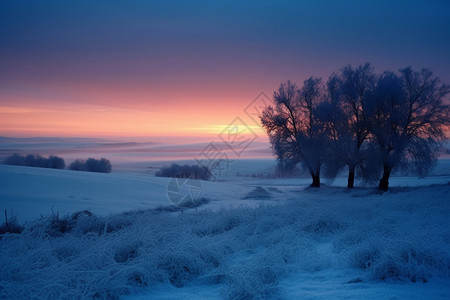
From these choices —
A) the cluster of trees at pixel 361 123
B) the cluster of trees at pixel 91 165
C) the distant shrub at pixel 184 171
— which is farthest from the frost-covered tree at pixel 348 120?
the cluster of trees at pixel 91 165

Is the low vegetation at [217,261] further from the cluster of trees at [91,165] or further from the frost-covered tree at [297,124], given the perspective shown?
the cluster of trees at [91,165]

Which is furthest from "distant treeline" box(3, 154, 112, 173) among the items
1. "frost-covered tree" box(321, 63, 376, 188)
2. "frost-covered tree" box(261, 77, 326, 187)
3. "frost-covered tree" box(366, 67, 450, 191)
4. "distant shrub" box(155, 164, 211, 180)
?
"frost-covered tree" box(366, 67, 450, 191)

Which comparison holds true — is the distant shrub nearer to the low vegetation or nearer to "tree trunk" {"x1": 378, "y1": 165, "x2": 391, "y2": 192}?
"tree trunk" {"x1": 378, "y1": 165, "x2": 391, "y2": 192}

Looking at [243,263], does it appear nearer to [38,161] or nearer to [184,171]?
[184,171]

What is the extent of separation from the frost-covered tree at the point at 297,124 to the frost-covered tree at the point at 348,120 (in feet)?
3.73

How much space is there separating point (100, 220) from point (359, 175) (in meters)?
18.1

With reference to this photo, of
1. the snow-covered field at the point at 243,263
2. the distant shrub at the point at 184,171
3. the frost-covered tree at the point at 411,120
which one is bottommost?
the distant shrub at the point at 184,171

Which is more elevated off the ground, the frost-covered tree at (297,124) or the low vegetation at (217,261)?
the frost-covered tree at (297,124)

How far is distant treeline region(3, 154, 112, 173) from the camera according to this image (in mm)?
33672

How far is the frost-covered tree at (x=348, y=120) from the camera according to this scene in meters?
19.9

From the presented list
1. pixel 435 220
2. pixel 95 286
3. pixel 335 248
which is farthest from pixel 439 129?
pixel 95 286

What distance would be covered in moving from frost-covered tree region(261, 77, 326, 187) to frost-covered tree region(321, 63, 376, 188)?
3.73ft

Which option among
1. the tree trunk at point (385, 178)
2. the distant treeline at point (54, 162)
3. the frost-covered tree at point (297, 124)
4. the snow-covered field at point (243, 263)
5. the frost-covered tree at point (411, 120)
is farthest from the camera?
the distant treeline at point (54, 162)

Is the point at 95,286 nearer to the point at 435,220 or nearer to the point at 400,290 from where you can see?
the point at 400,290
